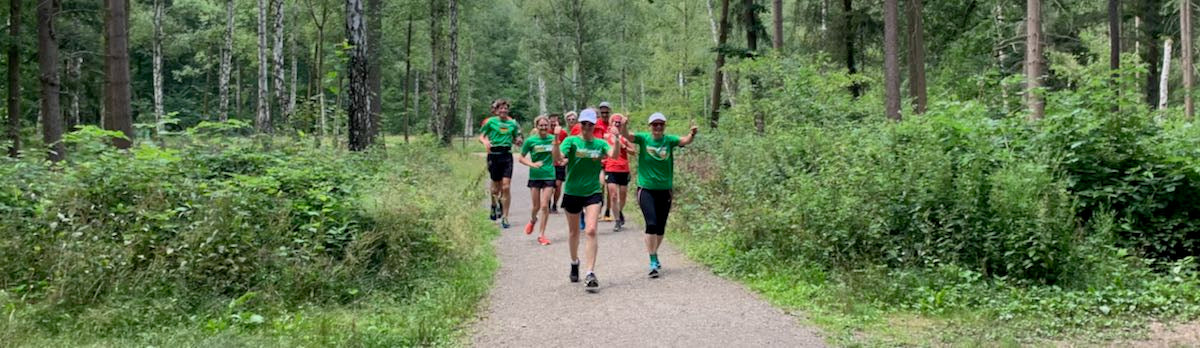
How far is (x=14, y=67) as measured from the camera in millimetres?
19469

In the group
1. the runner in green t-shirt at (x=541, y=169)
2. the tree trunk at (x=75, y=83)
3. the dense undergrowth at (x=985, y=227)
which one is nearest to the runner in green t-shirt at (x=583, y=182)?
the dense undergrowth at (x=985, y=227)

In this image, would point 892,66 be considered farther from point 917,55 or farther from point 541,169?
point 541,169

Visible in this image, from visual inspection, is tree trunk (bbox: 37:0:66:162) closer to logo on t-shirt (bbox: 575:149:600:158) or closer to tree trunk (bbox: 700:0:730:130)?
logo on t-shirt (bbox: 575:149:600:158)

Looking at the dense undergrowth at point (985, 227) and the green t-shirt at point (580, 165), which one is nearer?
the dense undergrowth at point (985, 227)

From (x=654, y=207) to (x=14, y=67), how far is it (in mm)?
18931

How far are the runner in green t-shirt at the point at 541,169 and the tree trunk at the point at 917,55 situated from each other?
11.8 metres

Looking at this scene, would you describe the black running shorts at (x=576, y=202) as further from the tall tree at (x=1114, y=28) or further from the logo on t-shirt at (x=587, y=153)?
the tall tree at (x=1114, y=28)

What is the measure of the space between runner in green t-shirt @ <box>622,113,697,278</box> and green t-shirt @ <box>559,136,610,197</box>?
47cm

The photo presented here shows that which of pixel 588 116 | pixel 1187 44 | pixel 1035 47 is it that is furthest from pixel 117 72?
pixel 1187 44

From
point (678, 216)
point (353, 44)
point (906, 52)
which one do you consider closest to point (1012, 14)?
point (906, 52)

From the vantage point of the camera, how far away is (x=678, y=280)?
8.02 meters

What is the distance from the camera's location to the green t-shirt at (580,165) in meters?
7.77

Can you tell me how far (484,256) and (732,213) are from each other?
10.0ft

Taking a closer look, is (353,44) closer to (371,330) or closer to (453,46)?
(371,330)
